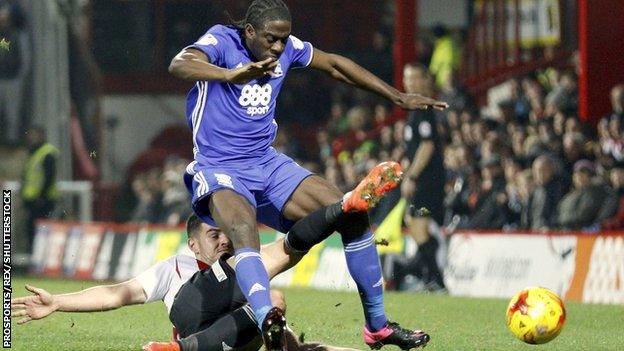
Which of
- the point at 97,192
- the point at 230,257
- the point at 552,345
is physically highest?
the point at 230,257

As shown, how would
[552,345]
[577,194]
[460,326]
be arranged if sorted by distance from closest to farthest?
1. [552,345]
2. [460,326]
3. [577,194]

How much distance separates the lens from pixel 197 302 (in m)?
8.33

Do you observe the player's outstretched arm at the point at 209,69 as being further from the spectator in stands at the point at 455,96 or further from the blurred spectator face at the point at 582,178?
the spectator in stands at the point at 455,96

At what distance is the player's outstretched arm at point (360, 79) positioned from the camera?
909cm

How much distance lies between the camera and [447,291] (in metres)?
15.8

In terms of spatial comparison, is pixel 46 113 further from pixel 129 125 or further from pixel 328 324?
pixel 328 324

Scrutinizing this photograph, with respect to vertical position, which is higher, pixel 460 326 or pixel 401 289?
pixel 460 326

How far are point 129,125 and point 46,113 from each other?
279cm

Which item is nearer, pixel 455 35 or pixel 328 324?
pixel 328 324

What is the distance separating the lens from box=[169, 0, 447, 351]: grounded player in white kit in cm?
831

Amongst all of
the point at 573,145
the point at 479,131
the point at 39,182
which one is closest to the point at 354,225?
the point at 573,145

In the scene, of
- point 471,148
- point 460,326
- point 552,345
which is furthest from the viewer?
point 471,148

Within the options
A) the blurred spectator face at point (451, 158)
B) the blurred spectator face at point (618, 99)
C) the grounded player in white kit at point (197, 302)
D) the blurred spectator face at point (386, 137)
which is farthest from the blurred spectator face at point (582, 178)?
the grounded player in white kit at point (197, 302)

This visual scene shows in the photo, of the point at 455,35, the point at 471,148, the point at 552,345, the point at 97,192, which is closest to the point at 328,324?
the point at 552,345
